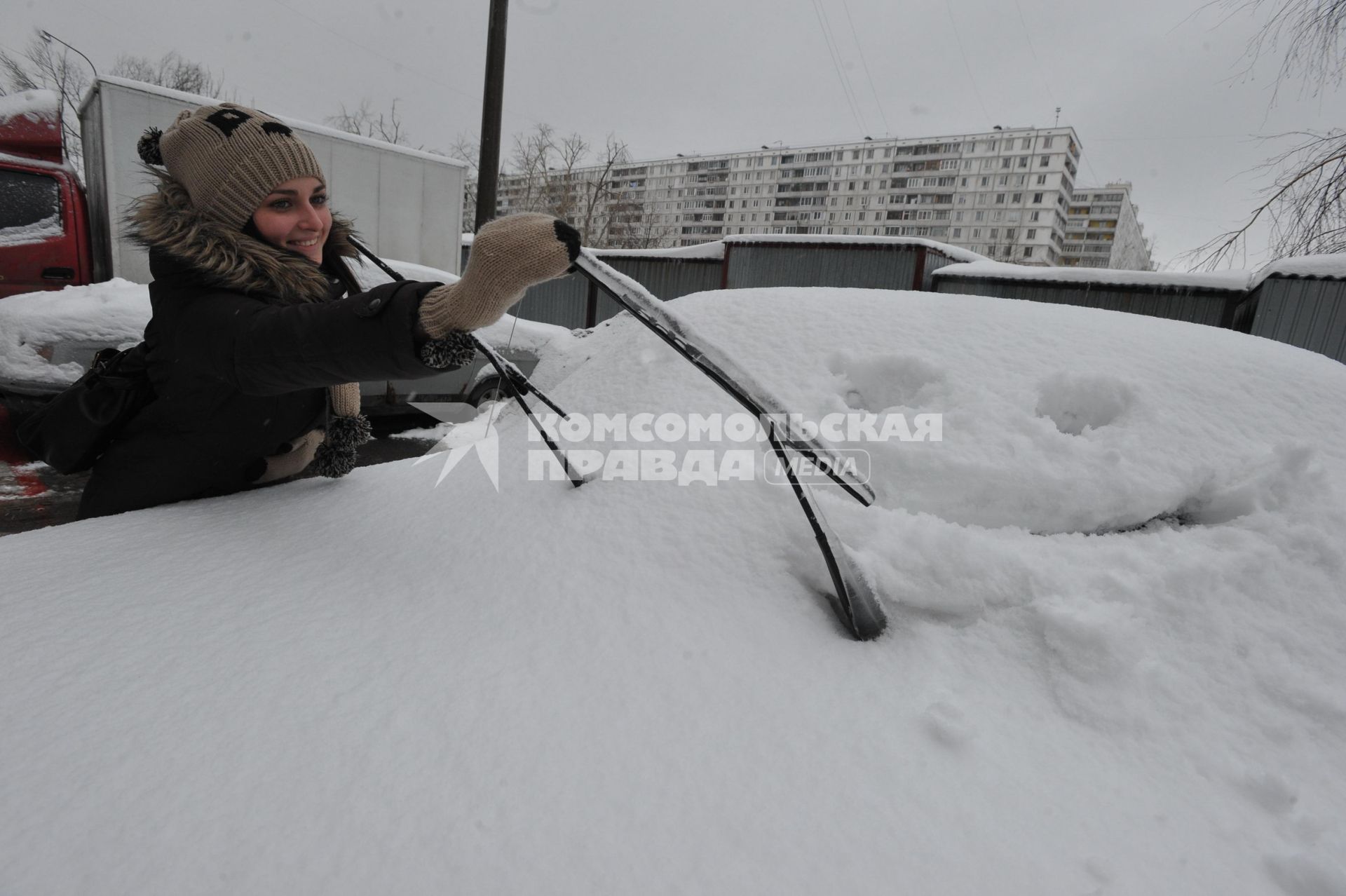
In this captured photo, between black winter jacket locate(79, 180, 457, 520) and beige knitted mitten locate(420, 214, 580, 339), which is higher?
beige knitted mitten locate(420, 214, 580, 339)

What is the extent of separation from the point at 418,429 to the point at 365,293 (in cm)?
496

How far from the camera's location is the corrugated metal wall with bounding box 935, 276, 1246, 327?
24.1 feet

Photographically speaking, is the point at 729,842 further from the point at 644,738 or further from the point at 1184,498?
the point at 1184,498

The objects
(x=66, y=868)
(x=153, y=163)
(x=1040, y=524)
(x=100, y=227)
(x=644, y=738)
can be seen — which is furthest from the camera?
(x=100, y=227)

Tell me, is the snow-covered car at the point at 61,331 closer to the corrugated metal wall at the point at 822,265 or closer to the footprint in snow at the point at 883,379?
the footprint in snow at the point at 883,379

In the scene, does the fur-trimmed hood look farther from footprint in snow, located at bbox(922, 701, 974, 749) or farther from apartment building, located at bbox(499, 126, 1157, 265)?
apartment building, located at bbox(499, 126, 1157, 265)

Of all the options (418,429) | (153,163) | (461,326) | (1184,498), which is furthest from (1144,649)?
(418,429)

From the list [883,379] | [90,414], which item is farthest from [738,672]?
[90,414]

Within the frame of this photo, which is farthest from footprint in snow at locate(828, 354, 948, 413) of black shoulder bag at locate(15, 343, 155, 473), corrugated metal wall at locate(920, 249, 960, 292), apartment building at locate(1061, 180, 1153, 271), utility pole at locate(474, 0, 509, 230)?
apartment building at locate(1061, 180, 1153, 271)

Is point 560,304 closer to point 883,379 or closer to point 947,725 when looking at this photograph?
point 883,379

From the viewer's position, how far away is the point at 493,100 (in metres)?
7.55

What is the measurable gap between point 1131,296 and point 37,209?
11.1 metres

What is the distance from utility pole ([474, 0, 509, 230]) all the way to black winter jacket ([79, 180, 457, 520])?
6406mm

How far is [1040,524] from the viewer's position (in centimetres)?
135
